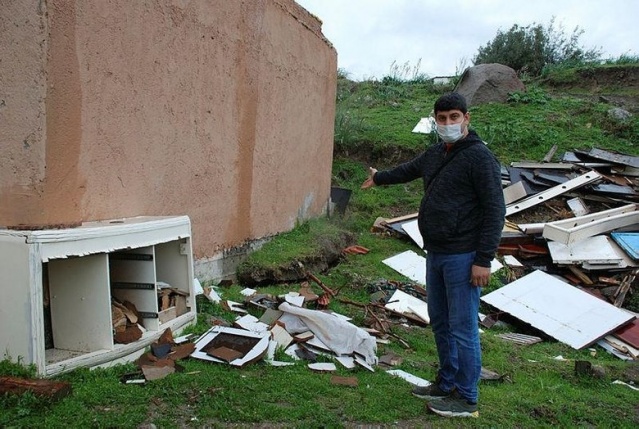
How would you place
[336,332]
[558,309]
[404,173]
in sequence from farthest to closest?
[558,309], [336,332], [404,173]

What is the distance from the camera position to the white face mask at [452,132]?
10.8 ft

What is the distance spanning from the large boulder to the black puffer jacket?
1306 centimetres

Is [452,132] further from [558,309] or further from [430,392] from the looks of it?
[558,309]

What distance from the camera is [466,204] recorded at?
10.7 feet

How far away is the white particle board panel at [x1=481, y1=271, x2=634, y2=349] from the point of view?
6121 mm

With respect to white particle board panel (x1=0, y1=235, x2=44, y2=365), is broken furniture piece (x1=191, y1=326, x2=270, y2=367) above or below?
below

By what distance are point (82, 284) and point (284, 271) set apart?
3196 millimetres

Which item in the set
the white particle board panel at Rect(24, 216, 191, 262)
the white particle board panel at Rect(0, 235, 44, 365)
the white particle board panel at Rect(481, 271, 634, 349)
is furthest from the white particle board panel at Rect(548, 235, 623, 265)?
the white particle board panel at Rect(0, 235, 44, 365)

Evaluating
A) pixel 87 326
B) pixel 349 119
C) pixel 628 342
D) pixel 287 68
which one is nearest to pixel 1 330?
pixel 87 326

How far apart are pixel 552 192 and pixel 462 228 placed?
738cm

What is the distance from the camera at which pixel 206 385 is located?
328 cm

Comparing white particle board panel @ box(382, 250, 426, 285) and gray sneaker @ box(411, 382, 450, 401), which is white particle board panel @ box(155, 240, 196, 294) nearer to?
gray sneaker @ box(411, 382, 450, 401)

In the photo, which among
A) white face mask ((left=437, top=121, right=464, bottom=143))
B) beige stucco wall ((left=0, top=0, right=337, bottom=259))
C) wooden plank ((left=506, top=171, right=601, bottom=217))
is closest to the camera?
white face mask ((left=437, top=121, right=464, bottom=143))

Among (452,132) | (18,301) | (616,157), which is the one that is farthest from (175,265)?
(616,157)
